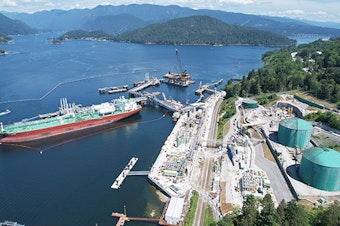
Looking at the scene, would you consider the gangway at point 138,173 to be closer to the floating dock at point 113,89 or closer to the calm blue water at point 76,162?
the calm blue water at point 76,162

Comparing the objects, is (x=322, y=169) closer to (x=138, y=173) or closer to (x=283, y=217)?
(x=283, y=217)

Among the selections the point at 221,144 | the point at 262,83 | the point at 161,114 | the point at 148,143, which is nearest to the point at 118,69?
the point at 161,114

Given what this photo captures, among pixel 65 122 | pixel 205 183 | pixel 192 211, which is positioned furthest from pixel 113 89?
pixel 192 211

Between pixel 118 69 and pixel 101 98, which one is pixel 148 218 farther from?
pixel 118 69

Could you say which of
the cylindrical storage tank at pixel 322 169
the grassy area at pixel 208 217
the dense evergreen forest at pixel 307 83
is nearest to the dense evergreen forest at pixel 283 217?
the grassy area at pixel 208 217

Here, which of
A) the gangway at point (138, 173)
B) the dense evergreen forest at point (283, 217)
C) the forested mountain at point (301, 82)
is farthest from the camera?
the forested mountain at point (301, 82)
